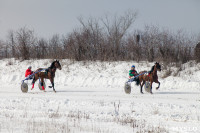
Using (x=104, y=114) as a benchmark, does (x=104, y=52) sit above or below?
above

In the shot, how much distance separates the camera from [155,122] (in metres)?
6.16

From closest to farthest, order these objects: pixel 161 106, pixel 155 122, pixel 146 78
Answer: pixel 155 122 → pixel 161 106 → pixel 146 78

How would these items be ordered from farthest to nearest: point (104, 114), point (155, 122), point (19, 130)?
point (104, 114)
point (155, 122)
point (19, 130)

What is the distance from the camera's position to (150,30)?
23.7m

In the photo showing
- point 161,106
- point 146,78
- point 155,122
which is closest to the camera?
point 155,122

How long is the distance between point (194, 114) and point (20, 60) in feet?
81.0

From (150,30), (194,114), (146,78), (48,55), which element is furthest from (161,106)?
(48,55)

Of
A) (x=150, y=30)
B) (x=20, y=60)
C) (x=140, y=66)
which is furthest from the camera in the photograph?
(x=20, y=60)

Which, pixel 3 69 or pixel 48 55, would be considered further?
pixel 48 55

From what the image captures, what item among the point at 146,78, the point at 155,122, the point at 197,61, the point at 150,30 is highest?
the point at 150,30

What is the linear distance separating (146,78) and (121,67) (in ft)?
30.5

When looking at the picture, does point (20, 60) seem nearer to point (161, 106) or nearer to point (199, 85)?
point (199, 85)

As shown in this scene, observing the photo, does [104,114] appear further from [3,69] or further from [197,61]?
[3,69]

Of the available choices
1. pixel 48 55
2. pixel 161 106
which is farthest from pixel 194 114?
pixel 48 55
